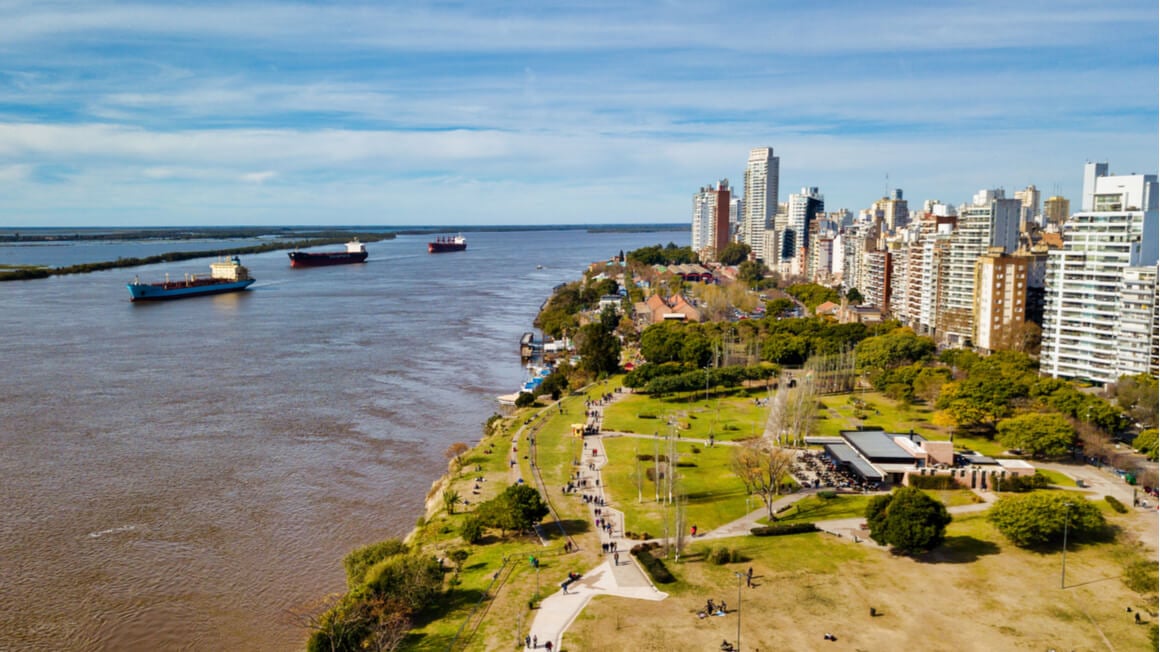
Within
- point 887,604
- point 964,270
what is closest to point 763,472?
point 887,604

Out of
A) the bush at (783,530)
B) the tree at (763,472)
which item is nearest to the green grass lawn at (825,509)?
the tree at (763,472)

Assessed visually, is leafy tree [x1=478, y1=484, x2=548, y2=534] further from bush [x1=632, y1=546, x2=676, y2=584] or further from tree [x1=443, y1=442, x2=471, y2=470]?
tree [x1=443, y1=442, x2=471, y2=470]

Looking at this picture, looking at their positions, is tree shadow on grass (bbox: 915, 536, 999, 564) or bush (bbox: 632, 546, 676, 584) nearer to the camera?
bush (bbox: 632, 546, 676, 584)

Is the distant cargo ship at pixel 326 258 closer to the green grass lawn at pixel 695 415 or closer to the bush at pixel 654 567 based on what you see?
the green grass lawn at pixel 695 415

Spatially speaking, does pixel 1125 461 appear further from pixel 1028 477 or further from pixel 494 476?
pixel 494 476

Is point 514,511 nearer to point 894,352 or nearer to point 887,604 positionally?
point 887,604

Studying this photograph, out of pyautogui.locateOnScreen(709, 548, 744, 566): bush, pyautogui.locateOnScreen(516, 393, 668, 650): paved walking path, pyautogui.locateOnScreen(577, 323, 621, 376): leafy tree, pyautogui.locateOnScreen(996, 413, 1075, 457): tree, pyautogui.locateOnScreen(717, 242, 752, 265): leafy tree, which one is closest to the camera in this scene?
pyautogui.locateOnScreen(516, 393, 668, 650): paved walking path

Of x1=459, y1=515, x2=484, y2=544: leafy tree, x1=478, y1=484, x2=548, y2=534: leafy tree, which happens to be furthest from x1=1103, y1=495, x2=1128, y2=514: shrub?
x1=459, y1=515, x2=484, y2=544: leafy tree
